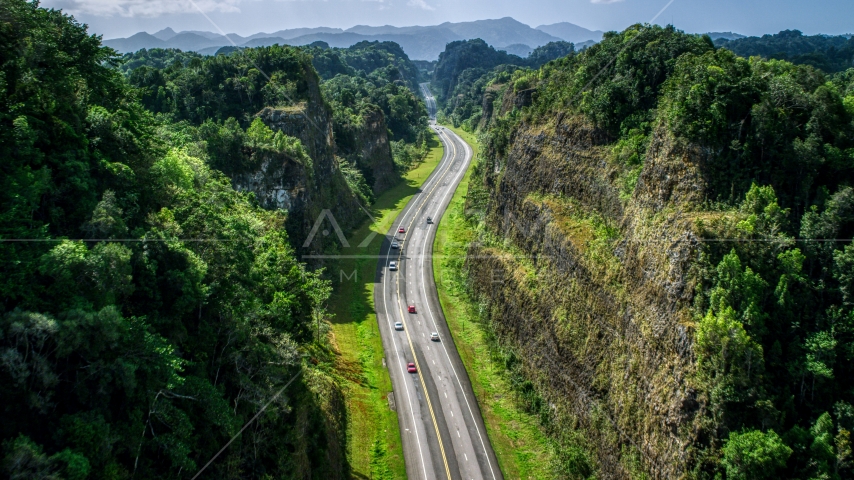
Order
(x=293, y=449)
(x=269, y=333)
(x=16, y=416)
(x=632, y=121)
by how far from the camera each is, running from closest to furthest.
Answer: (x=16, y=416), (x=293, y=449), (x=269, y=333), (x=632, y=121)

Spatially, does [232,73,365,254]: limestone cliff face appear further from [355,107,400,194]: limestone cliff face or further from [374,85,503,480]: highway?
[355,107,400,194]: limestone cliff face

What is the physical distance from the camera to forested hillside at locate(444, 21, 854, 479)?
28.8 meters

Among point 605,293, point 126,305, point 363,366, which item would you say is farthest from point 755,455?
point 363,366

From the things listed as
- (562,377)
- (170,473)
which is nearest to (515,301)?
(562,377)

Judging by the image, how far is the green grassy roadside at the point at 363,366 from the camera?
1698 inches

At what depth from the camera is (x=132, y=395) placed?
2441 centimetres

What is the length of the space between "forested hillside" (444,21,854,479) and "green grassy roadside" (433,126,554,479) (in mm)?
1645

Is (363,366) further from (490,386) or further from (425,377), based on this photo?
(490,386)

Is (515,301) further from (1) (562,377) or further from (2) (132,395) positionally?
(2) (132,395)

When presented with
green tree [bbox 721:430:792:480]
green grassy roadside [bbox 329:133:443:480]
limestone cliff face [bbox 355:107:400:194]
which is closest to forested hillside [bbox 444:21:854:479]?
green tree [bbox 721:430:792:480]

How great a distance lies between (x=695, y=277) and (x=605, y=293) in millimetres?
9411

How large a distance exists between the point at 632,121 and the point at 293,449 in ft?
120

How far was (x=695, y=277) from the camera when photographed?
32281 mm

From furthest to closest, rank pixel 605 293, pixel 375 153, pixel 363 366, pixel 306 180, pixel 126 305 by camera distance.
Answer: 1. pixel 375 153
2. pixel 306 180
3. pixel 363 366
4. pixel 605 293
5. pixel 126 305
